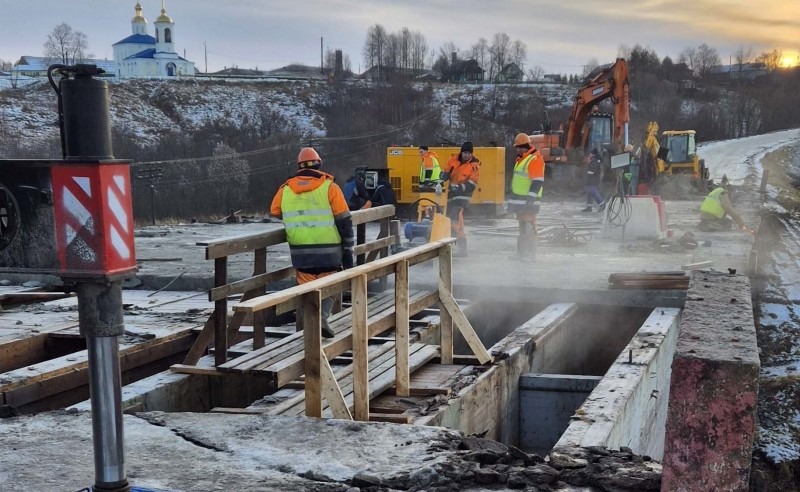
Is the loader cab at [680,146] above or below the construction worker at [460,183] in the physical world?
above

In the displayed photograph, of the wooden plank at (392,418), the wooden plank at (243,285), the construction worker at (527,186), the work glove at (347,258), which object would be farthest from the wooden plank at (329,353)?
the construction worker at (527,186)

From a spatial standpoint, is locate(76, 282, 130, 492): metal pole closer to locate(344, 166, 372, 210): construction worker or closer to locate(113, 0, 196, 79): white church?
locate(344, 166, 372, 210): construction worker

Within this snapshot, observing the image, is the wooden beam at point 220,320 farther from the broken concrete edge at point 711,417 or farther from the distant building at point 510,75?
the distant building at point 510,75

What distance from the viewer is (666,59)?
3708 inches

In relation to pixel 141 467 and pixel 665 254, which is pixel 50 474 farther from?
pixel 665 254

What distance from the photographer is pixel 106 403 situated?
2840 mm

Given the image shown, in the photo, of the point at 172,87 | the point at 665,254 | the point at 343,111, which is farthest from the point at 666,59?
the point at 665,254

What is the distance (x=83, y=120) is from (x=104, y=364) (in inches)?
35.2

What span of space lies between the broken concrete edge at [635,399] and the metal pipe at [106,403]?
2.89 m

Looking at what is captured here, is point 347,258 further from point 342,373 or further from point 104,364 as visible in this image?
point 104,364

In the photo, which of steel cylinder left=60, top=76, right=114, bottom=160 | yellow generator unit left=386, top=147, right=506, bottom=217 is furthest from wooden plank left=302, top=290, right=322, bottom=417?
yellow generator unit left=386, top=147, right=506, bottom=217

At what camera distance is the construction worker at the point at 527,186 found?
10992 mm

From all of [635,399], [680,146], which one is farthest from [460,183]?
[680,146]

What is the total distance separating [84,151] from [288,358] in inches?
109
